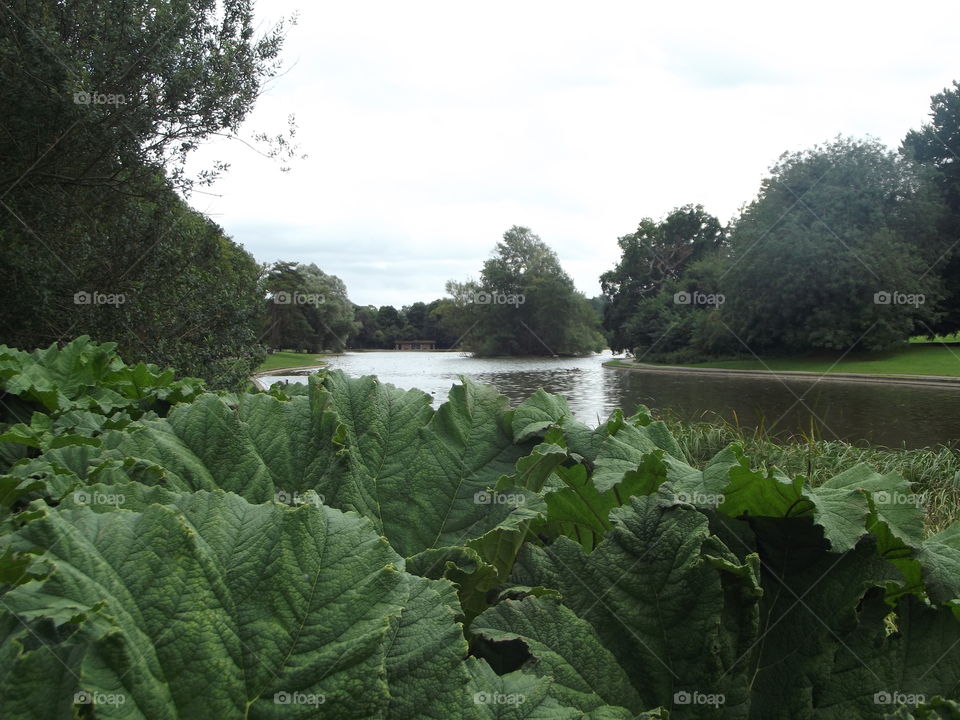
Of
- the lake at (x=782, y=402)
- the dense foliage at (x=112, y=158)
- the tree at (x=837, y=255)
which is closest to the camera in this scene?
the dense foliage at (x=112, y=158)

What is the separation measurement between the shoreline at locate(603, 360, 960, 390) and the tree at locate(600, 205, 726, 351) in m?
14.6

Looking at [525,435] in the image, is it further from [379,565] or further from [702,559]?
[379,565]

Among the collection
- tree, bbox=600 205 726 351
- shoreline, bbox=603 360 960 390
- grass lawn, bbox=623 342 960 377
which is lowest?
shoreline, bbox=603 360 960 390

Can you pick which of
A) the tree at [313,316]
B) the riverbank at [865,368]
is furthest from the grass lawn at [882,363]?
the tree at [313,316]

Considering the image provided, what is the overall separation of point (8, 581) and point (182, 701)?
25 centimetres

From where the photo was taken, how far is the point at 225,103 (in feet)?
34.0

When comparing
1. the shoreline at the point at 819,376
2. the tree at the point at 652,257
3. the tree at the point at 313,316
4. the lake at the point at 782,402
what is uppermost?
the tree at the point at 652,257

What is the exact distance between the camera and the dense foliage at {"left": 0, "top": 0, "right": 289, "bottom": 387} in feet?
27.8

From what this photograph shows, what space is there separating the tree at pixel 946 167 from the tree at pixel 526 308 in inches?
811

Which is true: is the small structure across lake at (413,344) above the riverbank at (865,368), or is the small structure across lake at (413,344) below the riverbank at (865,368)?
above

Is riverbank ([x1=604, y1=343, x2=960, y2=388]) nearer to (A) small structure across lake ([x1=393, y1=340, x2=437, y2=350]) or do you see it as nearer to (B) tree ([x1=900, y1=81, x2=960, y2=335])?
(B) tree ([x1=900, y1=81, x2=960, y2=335])

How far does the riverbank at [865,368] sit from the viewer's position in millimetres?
27797

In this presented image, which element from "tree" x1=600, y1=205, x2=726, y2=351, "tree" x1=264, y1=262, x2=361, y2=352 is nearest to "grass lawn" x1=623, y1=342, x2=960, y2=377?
"tree" x1=600, y1=205, x2=726, y2=351

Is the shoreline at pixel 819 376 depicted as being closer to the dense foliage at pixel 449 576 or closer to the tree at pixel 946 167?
the tree at pixel 946 167
